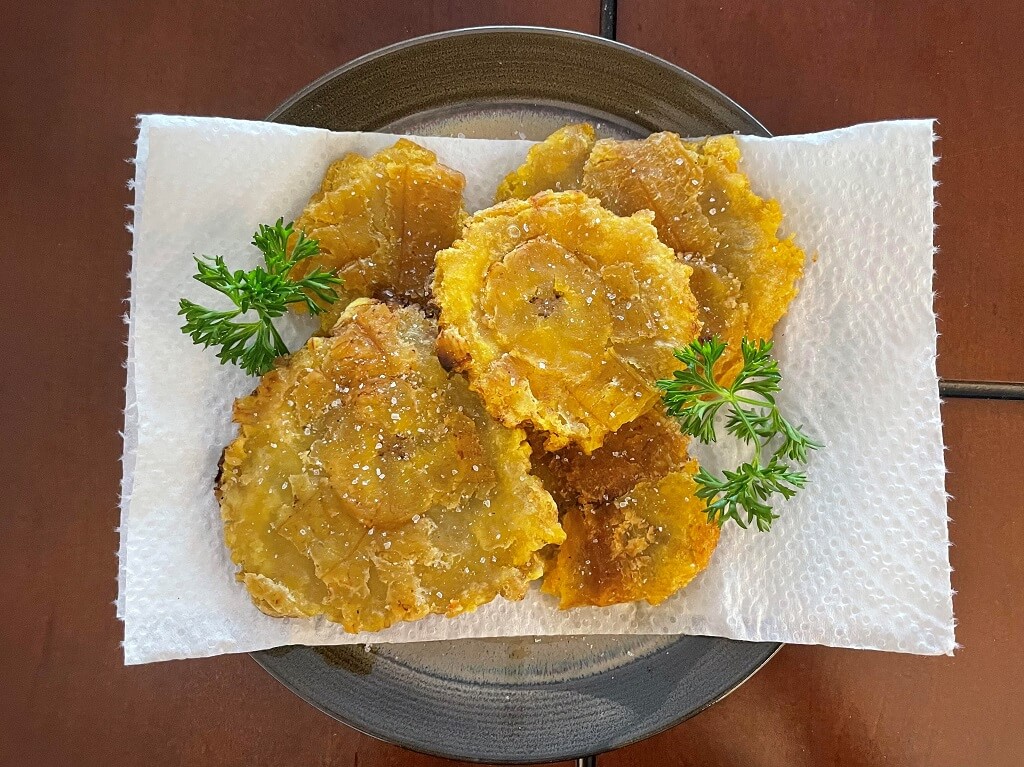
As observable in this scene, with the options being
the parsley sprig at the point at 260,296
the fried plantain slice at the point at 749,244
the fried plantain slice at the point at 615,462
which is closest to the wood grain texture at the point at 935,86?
the fried plantain slice at the point at 749,244

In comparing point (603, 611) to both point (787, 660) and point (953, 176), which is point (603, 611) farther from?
point (953, 176)

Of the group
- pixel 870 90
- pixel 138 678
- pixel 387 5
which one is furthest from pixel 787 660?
pixel 387 5

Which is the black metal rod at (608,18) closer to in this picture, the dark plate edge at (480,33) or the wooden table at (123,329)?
the wooden table at (123,329)

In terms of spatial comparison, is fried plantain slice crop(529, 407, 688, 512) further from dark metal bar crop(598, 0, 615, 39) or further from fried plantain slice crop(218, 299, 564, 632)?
dark metal bar crop(598, 0, 615, 39)

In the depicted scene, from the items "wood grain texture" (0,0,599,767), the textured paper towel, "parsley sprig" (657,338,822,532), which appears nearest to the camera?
"parsley sprig" (657,338,822,532)

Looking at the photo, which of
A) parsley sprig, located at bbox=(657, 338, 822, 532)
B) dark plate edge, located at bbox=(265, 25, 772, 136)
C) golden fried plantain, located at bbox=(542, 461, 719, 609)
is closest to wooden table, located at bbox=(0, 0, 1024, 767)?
dark plate edge, located at bbox=(265, 25, 772, 136)

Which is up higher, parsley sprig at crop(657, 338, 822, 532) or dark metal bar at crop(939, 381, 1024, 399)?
dark metal bar at crop(939, 381, 1024, 399)
